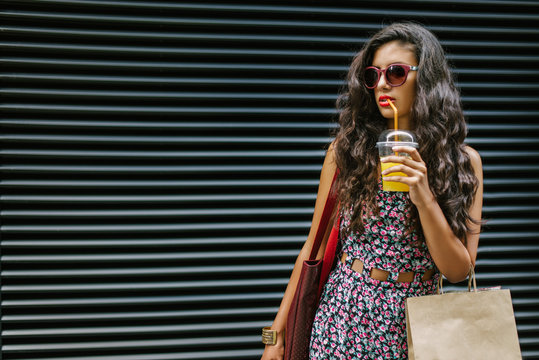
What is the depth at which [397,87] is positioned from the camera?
1.69 meters

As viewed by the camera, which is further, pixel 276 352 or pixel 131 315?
pixel 131 315

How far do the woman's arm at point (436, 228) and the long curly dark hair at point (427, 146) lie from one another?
0.07 metres

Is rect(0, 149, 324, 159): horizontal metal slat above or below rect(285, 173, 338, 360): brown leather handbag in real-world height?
above

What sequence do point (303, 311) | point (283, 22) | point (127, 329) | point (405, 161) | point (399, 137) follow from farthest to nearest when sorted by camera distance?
point (283, 22), point (127, 329), point (303, 311), point (399, 137), point (405, 161)

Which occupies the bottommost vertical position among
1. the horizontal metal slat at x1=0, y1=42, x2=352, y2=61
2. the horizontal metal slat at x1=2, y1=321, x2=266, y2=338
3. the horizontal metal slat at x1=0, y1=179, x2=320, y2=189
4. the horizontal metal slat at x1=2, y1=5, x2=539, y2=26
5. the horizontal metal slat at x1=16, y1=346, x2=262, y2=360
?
the horizontal metal slat at x1=16, y1=346, x2=262, y2=360

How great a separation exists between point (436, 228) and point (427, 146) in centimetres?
36

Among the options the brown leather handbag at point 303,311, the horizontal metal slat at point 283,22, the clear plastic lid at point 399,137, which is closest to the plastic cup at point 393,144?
the clear plastic lid at point 399,137

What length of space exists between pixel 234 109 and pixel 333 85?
72cm

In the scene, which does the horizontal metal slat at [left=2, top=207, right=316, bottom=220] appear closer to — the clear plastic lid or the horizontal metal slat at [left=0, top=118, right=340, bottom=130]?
the horizontal metal slat at [left=0, top=118, right=340, bottom=130]

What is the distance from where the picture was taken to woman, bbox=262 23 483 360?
1.64m

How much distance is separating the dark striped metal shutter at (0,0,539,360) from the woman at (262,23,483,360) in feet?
3.86

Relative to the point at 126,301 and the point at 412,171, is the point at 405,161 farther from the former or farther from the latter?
the point at 126,301

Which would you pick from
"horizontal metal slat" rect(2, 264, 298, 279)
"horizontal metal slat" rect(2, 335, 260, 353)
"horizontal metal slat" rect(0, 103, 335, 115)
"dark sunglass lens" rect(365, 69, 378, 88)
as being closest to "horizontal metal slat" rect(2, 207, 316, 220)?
"horizontal metal slat" rect(2, 264, 298, 279)

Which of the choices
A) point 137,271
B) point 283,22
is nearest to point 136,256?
point 137,271
